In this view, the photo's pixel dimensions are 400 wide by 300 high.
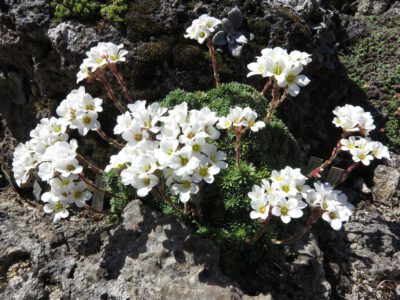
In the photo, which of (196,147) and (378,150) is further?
(378,150)

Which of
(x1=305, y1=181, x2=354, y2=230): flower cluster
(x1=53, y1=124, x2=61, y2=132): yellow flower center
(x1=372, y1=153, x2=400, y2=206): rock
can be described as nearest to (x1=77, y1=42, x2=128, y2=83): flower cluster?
(x1=53, y1=124, x2=61, y2=132): yellow flower center

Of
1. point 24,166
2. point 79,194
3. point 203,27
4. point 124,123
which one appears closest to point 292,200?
point 124,123

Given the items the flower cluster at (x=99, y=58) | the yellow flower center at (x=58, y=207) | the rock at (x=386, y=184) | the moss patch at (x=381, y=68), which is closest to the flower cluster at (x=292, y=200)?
the yellow flower center at (x=58, y=207)

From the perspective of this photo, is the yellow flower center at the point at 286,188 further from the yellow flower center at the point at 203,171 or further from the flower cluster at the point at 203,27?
the flower cluster at the point at 203,27

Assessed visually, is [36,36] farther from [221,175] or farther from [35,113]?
[221,175]

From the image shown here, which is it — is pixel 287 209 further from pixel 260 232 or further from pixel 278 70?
pixel 278 70

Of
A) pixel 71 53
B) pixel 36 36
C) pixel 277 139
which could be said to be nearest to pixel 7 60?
pixel 36 36

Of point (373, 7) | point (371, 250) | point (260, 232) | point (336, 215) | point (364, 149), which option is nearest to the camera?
point (336, 215)
